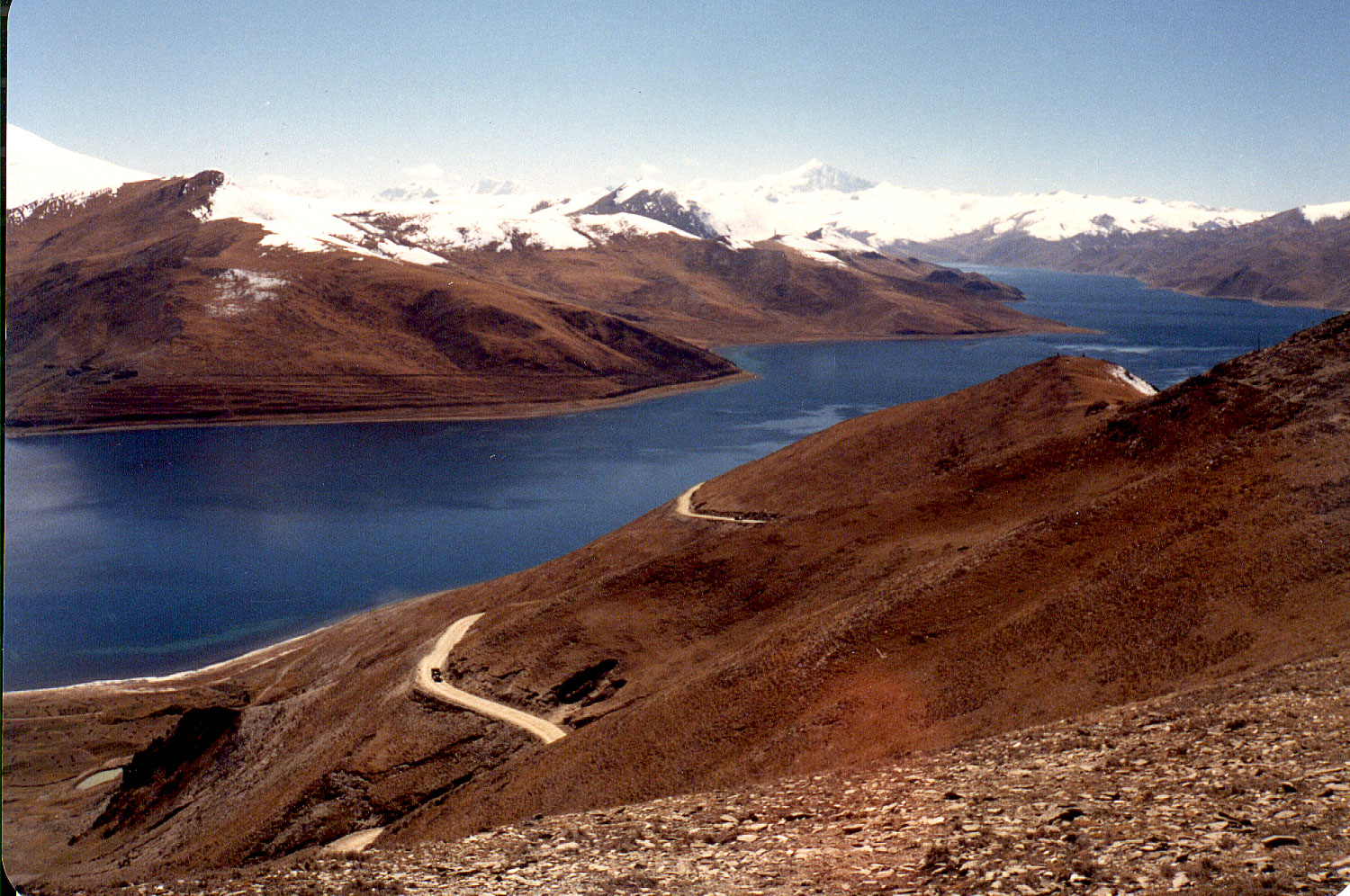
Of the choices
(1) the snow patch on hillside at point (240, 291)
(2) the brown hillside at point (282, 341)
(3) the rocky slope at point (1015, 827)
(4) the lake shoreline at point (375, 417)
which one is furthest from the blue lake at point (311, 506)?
(3) the rocky slope at point (1015, 827)

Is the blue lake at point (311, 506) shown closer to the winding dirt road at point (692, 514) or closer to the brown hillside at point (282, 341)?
the brown hillside at point (282, 341)

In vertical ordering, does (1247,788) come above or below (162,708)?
above

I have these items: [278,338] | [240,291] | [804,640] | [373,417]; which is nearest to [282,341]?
[278,338]

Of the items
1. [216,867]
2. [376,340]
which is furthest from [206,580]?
[376,340]

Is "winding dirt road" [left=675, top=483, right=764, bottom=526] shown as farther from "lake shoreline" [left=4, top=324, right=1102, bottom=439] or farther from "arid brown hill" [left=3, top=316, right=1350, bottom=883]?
→ "lake shoreline" [left=4, top=324, right=1102, bottom=439]

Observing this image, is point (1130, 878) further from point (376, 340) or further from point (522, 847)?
point (376, 340)

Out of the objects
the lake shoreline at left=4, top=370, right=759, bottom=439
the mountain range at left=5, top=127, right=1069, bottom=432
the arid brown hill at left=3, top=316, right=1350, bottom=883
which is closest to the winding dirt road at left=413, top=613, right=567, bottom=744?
the arid brown hill at left=3, top=316, right=1350, bottom=883
